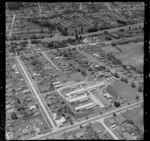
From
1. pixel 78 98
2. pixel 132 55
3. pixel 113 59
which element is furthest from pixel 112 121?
pixel 132 55


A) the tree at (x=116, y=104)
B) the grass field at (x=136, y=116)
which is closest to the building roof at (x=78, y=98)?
the tree at (x=116, y=104)

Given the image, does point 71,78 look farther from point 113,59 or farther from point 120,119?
point 120,119

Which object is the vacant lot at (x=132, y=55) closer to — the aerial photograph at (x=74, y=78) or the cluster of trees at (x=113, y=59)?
the aerial photograph at (x=74, y=78)

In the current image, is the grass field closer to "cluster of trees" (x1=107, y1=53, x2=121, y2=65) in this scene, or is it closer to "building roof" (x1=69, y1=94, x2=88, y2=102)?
"building roof" (x1=69, y1=94, x2=88, y2=102)

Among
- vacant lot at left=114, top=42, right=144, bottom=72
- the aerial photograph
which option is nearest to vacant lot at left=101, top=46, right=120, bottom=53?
the aerial photograph

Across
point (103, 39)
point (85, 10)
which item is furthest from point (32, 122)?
point (85, 10)
